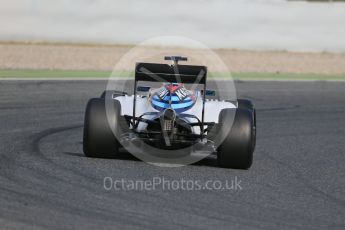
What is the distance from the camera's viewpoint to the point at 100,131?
10.2 m

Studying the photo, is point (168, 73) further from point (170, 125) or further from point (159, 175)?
point (159, 175)

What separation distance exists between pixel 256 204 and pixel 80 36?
58.6 feet

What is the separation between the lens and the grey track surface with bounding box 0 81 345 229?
7.55 meters

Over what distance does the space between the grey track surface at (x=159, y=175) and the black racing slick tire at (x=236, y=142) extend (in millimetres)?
111

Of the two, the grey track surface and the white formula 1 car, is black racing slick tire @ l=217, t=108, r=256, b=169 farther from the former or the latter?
the grey track surface

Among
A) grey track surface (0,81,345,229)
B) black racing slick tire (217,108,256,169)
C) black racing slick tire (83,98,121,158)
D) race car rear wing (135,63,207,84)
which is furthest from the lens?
race car rear wing (135,63,207,84)

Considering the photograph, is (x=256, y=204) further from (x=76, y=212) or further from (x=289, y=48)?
(x=289, y=48)

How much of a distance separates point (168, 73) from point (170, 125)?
64 cm

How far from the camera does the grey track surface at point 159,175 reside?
7551 mm

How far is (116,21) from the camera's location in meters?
25.5

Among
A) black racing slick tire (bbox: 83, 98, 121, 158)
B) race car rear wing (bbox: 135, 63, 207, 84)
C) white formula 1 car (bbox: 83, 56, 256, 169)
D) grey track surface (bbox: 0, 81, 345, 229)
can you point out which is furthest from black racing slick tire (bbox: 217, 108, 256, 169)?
black racing slick tire (bbox: 83, 98, 121, 158)

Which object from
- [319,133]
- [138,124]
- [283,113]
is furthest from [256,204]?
[283,113]

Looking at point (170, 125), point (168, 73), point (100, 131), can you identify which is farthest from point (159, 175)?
point (168, 73)

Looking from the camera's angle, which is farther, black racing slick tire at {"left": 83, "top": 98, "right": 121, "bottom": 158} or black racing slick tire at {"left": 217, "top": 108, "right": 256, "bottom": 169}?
black racing slick tire at {"left": 83, "top": 98, "right": 121, "bottom": 158}
